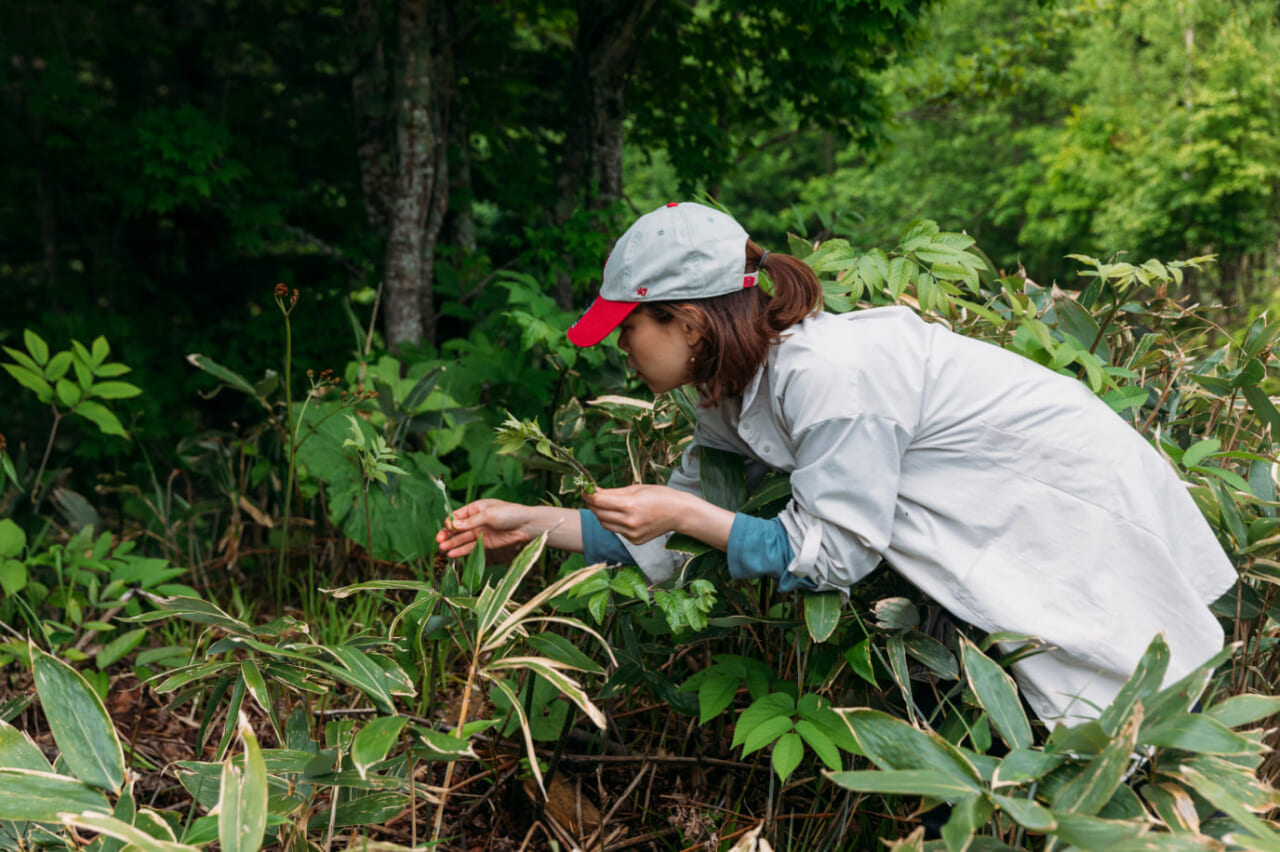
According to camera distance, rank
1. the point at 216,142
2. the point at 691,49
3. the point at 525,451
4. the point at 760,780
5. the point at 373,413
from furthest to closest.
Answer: the point at 691,49 → the point at 216,142 → the point at 373,413 → the point at 525,451 → the point at 760,780

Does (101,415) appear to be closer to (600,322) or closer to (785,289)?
(600,322)

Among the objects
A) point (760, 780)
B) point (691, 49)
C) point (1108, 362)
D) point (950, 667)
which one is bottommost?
point (760, 780)

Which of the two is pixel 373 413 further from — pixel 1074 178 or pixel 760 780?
pixel 1074 178

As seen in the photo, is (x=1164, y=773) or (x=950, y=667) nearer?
(x=1164, y=773)

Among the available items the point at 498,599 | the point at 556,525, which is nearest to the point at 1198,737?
the point at 498,599

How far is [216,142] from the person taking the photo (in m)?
3.86

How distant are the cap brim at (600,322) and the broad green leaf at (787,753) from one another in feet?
2.34

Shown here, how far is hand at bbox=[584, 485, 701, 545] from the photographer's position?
4.60 feet

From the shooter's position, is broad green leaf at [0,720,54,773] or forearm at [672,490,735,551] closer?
broad green leaf at [0,720,54,773]

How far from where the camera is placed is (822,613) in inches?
54.7

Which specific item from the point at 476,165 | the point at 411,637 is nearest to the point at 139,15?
the point at 476,165

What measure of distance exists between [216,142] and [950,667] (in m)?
3.75

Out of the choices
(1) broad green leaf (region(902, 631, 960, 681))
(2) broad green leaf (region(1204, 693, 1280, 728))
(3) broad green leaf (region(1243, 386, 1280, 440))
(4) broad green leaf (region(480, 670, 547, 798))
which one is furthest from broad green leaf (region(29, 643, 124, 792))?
(3) broad green leaf (region(1243, 386, 1280, 440))

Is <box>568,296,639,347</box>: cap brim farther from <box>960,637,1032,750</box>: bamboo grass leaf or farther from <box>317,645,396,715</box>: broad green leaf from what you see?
<box>960,637,1032,750</box>: bamboo grass leaf
